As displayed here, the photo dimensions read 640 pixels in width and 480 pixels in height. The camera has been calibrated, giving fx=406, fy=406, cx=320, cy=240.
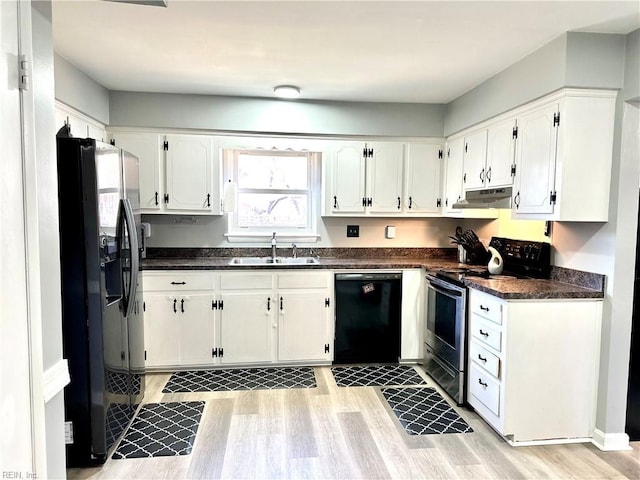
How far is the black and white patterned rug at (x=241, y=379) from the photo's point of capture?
320 cm

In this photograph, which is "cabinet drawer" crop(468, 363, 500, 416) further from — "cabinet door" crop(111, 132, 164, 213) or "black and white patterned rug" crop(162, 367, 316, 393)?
"cabinet door" crop(111, 132, 164, 213)

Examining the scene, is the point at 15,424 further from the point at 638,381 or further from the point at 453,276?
the point at 638,381

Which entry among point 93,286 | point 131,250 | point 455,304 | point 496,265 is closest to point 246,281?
point 131,250

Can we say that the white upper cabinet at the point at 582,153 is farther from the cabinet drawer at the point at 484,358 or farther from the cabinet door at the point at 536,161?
the cabinet drawer at the point at 484,358

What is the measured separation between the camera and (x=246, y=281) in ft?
11.4

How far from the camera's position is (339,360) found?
3.66 metres

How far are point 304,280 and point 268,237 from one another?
724 millimetres

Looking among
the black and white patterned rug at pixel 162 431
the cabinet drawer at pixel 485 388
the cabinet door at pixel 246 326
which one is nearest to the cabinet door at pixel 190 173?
the cabinet door at pixel 246 326

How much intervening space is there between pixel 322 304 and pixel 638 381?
7.30 feet

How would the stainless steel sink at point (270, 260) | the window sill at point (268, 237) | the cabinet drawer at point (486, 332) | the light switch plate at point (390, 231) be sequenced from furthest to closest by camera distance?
the light switch plate at point (390, 231) < the window sill at point (268, 237) < the stainless steel sink at point (270, 260) < the cabinet drawer at point (486, 332)

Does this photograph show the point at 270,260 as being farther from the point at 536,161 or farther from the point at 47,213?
the point at 47,213

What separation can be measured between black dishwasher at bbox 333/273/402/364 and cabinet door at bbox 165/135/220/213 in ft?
4.63

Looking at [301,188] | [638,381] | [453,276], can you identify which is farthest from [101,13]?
[638,381]

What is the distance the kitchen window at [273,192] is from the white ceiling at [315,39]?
0.84 metres
